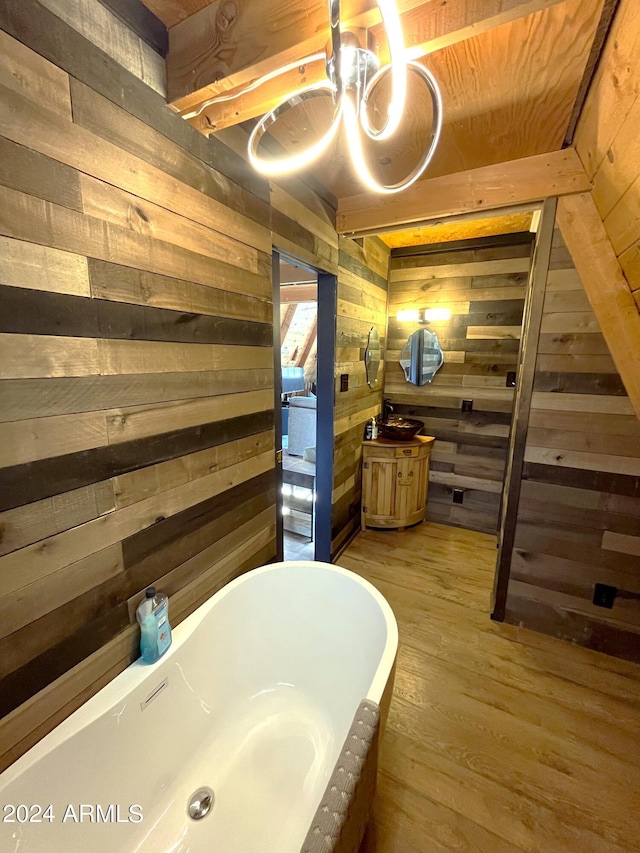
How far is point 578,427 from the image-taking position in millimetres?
1812

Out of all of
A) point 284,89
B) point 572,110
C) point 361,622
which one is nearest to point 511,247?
point 572,110

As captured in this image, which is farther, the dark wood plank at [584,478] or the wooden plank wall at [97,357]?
the dark wood plank at [584,478]

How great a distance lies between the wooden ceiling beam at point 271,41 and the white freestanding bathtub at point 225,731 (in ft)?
6.09

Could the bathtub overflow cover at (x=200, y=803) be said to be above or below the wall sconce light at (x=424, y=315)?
below

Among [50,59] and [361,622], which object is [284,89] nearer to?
[50,59]

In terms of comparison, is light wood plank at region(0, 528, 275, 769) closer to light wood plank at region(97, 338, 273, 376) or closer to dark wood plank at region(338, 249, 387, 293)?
light wood plank at region(97, 338, 273, 376)

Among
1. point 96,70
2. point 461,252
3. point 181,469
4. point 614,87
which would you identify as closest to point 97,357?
point 181,469

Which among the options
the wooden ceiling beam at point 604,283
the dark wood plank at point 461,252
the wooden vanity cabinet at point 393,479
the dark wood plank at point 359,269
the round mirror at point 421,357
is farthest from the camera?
the round mirror at point 421,357

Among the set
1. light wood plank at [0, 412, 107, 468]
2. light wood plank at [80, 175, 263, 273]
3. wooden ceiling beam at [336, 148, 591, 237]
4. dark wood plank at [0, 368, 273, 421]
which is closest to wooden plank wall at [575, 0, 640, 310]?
wooden ceiling beam at [336, 148, 591, 237]

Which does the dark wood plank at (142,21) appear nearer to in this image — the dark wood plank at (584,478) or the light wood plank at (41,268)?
the light wood plank at (41,268)

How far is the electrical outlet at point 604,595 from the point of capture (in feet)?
6.12

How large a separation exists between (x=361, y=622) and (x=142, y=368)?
1376mm

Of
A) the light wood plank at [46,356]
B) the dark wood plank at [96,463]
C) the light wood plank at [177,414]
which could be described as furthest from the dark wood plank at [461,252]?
the light wood plank at [46,356]

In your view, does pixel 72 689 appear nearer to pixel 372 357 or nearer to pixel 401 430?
pixel 401 430
